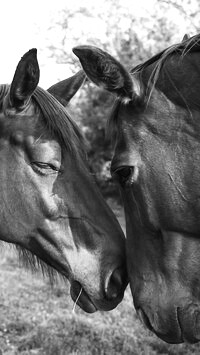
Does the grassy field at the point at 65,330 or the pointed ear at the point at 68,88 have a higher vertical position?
the pointed ear at the point at 68,88

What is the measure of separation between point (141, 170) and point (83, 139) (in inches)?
32.0

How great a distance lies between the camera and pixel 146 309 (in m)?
2.97

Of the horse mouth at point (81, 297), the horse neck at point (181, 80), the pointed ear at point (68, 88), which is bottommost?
the horse mouth at point (81, 297)

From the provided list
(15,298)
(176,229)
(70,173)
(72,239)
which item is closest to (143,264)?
(176,229)

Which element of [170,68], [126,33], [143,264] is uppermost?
[170,68]

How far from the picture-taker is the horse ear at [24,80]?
309 cm

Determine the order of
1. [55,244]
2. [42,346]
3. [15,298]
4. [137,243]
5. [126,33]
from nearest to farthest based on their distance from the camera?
[137,243]
[55,244]
[42,346]
[15,298]
[126,33]

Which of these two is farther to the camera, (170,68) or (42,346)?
(42,346)

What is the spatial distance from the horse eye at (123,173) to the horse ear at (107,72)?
0.45m

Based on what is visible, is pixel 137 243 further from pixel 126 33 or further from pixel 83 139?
pixel 126 33

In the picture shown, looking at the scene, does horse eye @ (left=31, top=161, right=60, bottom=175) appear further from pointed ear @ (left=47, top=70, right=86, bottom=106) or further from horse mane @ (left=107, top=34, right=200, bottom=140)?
pointed ear @ (left=47, top=70, right=86, bottom=106)

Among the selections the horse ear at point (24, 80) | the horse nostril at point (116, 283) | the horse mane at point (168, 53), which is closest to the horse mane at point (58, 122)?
the horse ear at point (24, 80)

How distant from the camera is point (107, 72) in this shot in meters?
2.82

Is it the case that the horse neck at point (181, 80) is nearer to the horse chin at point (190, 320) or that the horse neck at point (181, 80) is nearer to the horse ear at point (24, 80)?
the horse ear at point (24, 80)
